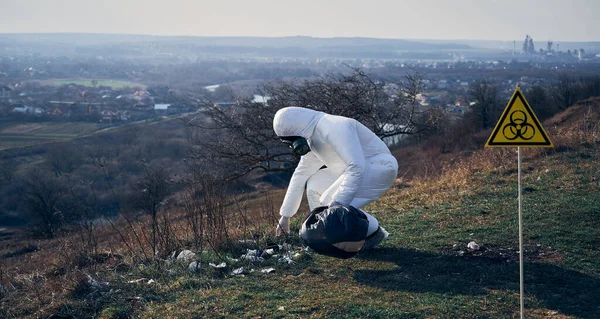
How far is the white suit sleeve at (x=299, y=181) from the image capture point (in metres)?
8.01

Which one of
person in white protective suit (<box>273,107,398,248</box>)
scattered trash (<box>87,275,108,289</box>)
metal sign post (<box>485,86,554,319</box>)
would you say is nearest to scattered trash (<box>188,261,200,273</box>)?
scattered trash (<box>87,275,108,289</box>)

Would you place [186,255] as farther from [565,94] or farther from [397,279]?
[565,94]

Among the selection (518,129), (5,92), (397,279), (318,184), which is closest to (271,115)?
(318,184)

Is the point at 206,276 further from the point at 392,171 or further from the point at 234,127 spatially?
the point at 234,127

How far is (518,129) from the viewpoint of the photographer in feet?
17.6

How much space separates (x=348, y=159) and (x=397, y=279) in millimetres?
1415

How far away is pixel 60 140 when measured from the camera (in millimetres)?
53438

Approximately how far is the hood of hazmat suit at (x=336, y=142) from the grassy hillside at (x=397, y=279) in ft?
3.00

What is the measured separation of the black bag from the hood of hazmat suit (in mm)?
280

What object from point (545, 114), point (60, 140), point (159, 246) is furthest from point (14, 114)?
point (159, 246)

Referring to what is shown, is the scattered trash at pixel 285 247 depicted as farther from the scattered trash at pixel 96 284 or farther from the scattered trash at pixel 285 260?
the scattered trash at pixel 96 284

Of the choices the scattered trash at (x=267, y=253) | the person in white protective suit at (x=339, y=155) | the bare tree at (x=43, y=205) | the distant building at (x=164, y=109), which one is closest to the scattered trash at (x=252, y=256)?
the scattered trash at (x=267, y=253)

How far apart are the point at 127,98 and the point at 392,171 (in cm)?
7987

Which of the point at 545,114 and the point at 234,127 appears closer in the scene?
the point at 234,127
